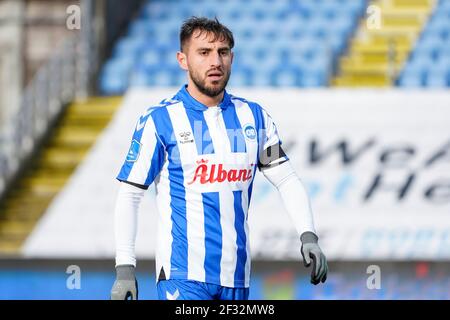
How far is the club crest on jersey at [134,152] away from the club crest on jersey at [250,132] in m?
0.38

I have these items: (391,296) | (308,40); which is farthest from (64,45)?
(391,296)

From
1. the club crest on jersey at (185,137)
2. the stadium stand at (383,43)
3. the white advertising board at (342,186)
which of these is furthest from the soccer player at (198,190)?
the stadium stand at (383,43)

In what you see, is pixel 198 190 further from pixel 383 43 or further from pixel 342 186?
pixel 383 43

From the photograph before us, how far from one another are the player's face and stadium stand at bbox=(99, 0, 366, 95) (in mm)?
8618

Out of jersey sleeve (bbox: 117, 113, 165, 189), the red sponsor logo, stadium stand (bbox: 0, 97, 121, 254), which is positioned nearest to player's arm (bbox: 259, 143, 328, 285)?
the red sponsor logo

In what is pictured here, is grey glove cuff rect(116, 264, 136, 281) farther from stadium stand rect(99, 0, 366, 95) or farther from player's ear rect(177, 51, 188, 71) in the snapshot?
stadium stand rect(99, 0, 366, 95)

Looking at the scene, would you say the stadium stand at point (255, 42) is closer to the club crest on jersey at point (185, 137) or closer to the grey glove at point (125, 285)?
the club crest on jersey at point (185, 137)

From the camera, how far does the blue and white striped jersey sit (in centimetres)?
445

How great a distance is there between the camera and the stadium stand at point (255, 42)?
13.2 m

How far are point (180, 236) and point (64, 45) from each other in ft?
32.1

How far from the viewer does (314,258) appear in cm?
433

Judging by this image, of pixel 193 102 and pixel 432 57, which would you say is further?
pixel 432 57

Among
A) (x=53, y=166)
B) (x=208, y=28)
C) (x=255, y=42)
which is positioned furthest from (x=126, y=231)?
(x=255, y=42)

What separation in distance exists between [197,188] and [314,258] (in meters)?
0.48
